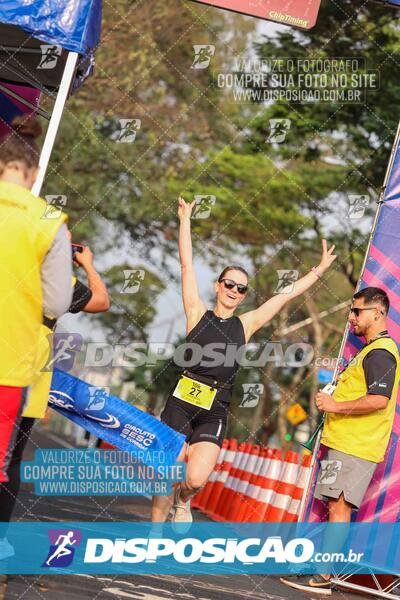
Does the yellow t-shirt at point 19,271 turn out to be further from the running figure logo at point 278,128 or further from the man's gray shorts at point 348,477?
the running figure logo at point 278,128

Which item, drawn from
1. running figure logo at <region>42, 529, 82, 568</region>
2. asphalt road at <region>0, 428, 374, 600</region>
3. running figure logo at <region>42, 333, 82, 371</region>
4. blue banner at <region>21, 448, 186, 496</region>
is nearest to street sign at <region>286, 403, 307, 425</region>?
blue banner at <region>21, 448, 186, 496</region>

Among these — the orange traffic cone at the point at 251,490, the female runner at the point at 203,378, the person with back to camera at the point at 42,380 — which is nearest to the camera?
the person with back to camera at the point at 42,380

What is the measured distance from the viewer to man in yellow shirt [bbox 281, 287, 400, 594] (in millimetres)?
8727

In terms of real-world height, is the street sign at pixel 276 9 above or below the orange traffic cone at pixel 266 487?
above

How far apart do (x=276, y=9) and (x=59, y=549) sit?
4485 millimetres

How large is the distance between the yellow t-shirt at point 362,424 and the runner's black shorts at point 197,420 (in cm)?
89

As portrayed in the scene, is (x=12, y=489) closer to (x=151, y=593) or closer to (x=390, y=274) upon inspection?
(x=151, y=593)

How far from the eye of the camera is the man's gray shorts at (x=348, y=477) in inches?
346

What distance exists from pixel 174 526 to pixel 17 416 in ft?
11.7

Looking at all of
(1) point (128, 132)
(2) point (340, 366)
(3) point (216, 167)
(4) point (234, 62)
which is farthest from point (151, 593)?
(3) point (216, 167)

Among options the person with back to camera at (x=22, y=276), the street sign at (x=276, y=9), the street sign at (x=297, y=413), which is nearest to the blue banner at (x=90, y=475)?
the person with back to camera at (x=22, y=276)

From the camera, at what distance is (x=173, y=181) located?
85.0ft

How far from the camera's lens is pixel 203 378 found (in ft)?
28.5

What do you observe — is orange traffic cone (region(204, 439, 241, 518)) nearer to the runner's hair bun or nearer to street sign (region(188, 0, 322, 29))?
street sign (region(188, 0, 322, 29))
